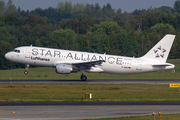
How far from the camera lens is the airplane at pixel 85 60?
4769 centimetres

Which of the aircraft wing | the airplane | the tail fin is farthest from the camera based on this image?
the tail fin

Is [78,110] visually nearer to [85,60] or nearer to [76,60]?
[76,60]

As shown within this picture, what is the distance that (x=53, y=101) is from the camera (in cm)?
2923

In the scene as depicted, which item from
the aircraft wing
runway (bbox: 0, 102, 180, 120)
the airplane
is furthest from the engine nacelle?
runway (bbox: 0, 102, 180, 120)

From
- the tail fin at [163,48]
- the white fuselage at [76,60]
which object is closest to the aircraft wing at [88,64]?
the white fuselage at [76,60]

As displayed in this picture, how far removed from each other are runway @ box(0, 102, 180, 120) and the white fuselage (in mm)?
20949

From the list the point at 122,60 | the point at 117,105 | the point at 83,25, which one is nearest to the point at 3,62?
the point at 122,60

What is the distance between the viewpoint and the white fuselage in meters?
47.9

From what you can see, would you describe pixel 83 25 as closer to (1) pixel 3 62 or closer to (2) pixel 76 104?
(1) pixel 3 62

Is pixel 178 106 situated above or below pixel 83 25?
below

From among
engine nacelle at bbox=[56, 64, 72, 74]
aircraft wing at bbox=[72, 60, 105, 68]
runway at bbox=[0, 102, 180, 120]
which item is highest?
aircraft wing at bbox=[72, 60, 105, 68]

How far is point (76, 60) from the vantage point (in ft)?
159

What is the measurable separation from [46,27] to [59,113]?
140731 millimetres

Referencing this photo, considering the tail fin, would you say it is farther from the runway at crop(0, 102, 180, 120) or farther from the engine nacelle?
the runway at crop(0, 102, 180, 120)
